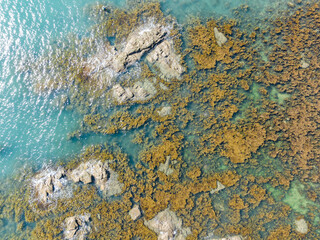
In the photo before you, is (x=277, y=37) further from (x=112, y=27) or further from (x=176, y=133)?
(x=112, y=27)

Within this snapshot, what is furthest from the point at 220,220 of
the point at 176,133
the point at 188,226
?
the point at 176,133

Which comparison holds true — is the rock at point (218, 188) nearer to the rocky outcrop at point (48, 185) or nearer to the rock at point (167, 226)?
the rock at point (167, 226)

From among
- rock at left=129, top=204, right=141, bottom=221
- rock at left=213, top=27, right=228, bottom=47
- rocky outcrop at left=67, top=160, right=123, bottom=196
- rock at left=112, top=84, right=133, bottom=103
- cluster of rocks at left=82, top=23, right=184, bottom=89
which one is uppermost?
cluster of rocks at left=82, top=23, right=184, bottom=89

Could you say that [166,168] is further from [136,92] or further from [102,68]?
[102,68]

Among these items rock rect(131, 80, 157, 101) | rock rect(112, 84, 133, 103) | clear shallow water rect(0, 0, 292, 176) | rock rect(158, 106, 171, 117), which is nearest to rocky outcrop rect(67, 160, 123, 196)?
clear shallow water rect(0, 0, 292, 176)

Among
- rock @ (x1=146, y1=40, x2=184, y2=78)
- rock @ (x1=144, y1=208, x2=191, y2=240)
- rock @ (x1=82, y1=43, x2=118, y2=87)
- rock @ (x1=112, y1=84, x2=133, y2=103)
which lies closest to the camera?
rock @ (x1=144, y1=208, x2=191, y2=240)

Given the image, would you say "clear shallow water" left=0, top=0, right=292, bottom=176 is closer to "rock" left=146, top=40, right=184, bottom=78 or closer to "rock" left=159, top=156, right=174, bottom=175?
"rock" left=146, top=40, right=184, bottom=78
